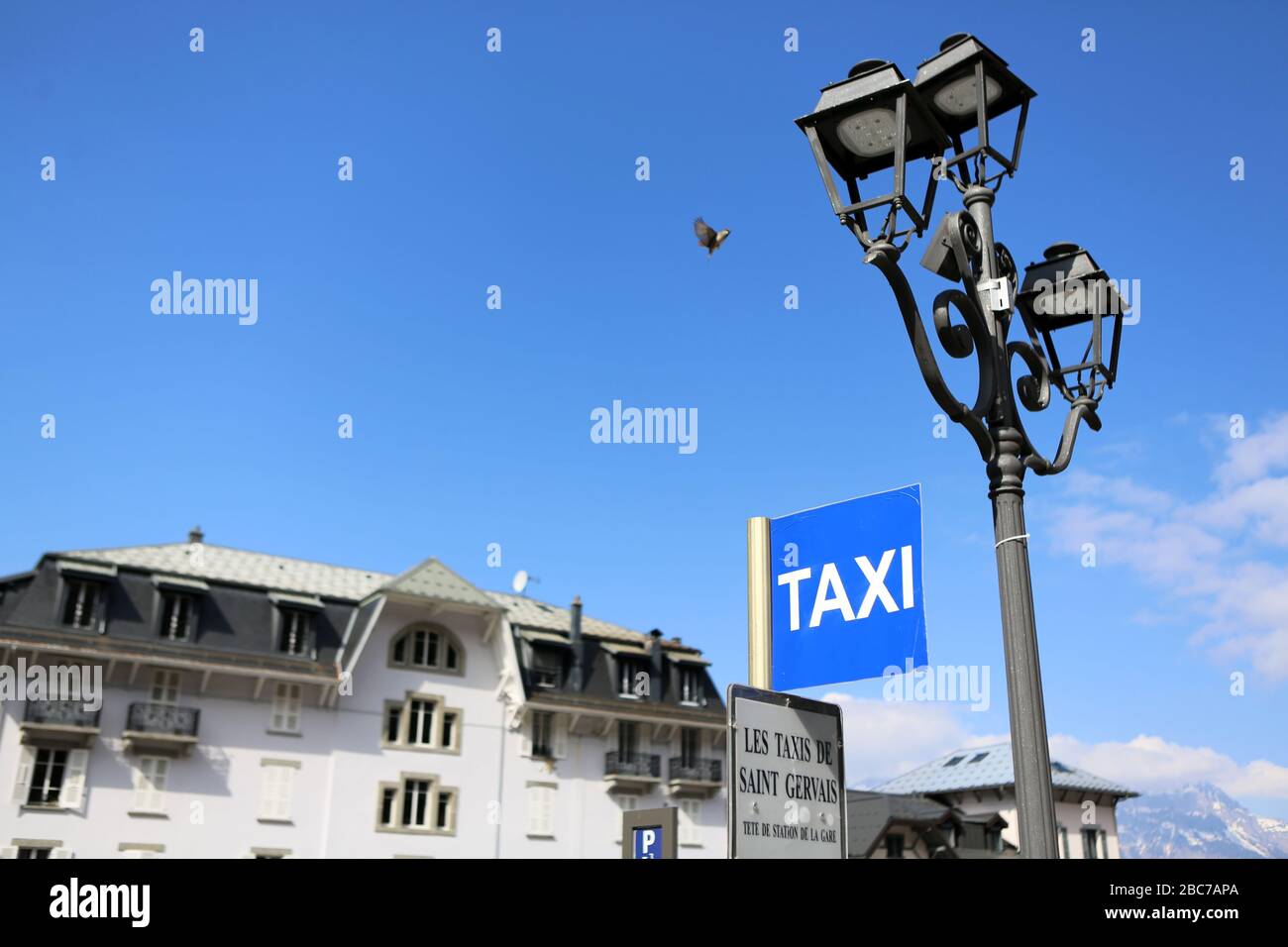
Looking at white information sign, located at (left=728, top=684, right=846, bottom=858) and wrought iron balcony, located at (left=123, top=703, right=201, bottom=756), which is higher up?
wrought iron balcony, located at (left=123, top=703, right=201, bottom=756)

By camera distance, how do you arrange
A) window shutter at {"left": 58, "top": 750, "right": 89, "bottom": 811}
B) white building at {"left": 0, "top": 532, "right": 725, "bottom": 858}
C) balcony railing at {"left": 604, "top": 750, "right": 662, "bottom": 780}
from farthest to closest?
balcony railing at {"left": 604, "top": 750, "right": 662, "bottom": 780} < white building at {"left": 0, "top": 532, "right": 725, "bottom": 858} < window shutter at {"left": 58, "top": 750, "right": 89, "bottom": 811}

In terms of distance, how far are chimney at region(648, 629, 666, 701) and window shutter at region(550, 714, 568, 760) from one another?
355cm

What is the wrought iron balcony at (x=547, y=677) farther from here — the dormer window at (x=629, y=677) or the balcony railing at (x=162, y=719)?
the balcony railing at (x=162, y=719)

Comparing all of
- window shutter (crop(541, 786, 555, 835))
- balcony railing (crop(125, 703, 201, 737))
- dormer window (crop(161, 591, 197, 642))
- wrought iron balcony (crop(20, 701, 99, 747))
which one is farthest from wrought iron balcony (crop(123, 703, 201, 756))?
window shutter (crop(541, 786, 555, 835))

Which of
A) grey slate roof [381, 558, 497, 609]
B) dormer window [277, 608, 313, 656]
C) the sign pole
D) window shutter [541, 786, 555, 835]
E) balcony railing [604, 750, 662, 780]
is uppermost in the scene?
grey slate roof [381, 558, 497, 609]

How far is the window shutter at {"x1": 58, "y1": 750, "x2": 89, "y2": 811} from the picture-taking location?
31.3 m

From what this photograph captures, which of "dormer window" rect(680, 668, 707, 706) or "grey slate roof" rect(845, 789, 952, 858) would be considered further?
"grey slate roof" rect(845, 789, 952, 858)

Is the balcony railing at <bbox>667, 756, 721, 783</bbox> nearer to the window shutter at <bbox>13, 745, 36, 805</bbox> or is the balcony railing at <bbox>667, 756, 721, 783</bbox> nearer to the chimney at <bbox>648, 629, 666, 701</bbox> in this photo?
the chimney at <bbox>648, 629, 666, 701</bbox>

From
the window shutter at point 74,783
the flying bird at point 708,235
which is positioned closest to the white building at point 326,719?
the window shutter at point 74,783

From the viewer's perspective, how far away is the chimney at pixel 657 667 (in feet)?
136

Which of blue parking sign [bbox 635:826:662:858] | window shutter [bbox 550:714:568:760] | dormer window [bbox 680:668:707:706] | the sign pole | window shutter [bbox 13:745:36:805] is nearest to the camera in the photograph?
the sign pole
